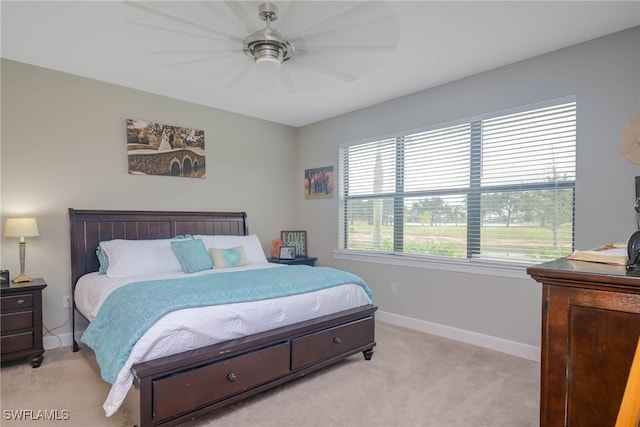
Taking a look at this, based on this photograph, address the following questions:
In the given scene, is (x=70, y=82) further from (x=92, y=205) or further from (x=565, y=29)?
(x=565, y=29)

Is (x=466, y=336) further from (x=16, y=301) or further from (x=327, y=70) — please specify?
(x=16, y=301)

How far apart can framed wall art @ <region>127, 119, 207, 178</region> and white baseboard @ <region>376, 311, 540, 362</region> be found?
284 cm

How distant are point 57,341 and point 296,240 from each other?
2.82 meters

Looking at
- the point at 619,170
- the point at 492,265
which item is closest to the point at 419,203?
the point at 492,265

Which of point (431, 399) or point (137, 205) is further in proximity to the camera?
point (137, 205)

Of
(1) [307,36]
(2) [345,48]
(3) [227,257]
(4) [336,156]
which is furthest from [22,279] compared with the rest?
(4) [336,156]

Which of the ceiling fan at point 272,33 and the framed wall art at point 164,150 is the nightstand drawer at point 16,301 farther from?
the ceiling fan at point 272,33

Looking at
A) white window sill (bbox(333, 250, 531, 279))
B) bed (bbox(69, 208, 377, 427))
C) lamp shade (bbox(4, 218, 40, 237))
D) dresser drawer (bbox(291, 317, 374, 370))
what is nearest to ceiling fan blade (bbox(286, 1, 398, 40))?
bed (bbox(69, 208, 377, 427))

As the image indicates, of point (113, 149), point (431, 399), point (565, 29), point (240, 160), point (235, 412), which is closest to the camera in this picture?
point (235, 412)

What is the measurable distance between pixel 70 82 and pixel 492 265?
4311mm

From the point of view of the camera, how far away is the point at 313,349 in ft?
8.52

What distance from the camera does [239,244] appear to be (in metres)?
3.95

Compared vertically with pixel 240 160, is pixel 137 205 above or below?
below

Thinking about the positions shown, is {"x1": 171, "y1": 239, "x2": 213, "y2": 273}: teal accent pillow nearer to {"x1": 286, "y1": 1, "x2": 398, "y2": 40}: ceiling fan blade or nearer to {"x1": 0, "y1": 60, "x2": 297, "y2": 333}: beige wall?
{"x1": 0, "y1": 60, "x2": 297, "y2": 333}: beige wall
